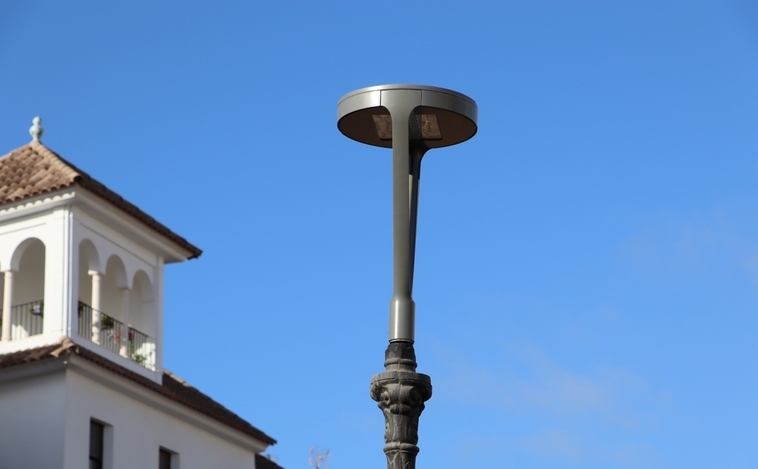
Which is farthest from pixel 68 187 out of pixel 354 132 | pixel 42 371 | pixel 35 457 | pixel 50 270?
pixel 354 132

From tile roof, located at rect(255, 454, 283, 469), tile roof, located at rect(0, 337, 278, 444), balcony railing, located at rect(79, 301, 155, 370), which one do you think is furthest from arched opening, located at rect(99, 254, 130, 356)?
tile roof, located at rect(255, 454, 283, 469)

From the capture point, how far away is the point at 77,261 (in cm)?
2705

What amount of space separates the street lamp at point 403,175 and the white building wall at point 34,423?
18.1m

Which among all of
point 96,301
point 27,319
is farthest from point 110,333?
point 27,319

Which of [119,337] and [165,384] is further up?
[119,337]

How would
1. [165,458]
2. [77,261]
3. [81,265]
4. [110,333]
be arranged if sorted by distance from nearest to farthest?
[77,261] → [110,333] → [165,458] → [81,265]

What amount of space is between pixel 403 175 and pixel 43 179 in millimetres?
20647

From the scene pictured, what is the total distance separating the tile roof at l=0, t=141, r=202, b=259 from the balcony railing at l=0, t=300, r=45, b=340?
2299 millimetres

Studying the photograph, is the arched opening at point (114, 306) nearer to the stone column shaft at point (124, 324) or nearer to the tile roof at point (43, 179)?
the stone column shaft at point (124, 324)

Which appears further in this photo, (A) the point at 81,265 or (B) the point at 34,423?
(A) the point at 81,265

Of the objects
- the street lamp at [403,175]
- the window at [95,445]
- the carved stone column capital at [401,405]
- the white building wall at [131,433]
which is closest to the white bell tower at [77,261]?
the white building wall at [131,433]

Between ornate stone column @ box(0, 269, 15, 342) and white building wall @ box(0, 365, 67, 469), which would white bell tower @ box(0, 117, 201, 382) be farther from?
white building wall @ box(0, 365, 67, 469)

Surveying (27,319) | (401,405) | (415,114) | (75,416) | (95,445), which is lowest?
(401,405)

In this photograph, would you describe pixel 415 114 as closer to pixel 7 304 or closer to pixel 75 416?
pixel 75 416
